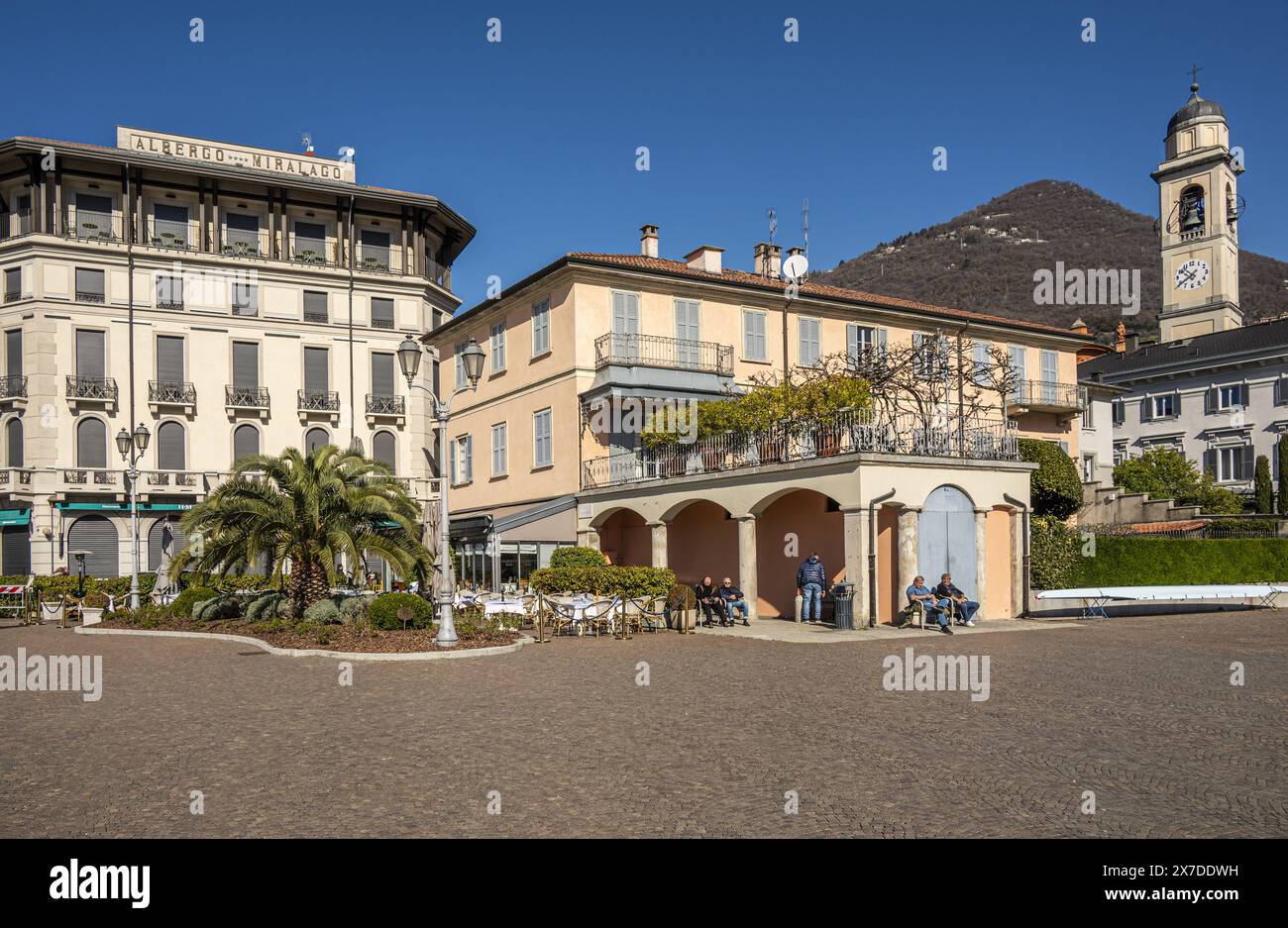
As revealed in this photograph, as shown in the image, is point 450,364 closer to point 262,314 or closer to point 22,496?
point 262,314

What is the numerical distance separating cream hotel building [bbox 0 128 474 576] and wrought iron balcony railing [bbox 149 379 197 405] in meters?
0.07

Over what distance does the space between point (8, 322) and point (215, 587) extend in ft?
75.3

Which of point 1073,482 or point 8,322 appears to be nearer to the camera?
point 1073,482

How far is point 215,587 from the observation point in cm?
2455

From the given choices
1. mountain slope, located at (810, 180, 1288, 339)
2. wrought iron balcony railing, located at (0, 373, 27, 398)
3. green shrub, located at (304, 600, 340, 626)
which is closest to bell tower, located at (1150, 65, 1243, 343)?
mountain slope, located at (810, 180, 1288, 339)

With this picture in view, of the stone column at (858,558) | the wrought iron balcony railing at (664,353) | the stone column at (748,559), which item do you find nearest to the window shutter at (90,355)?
the wrought iron balcony railing at (664,353)

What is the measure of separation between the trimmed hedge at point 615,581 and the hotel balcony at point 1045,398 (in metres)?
19.6

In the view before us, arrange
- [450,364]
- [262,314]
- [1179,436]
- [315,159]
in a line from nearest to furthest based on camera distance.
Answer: [450,364] → [262,314] → [315,159] → [1179,436]

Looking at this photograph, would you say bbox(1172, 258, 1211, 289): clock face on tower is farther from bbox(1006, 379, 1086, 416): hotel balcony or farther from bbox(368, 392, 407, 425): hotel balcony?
bbox(368, 392, 407, 425): hotel balcony

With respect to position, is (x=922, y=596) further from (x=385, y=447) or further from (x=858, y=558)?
(x=385, y=447)

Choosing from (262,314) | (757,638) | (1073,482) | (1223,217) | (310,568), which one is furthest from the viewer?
(1223,217)

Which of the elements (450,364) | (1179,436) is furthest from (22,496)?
(1179,436)

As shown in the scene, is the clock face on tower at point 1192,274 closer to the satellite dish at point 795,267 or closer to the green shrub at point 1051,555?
the satellite dish at point 795,267

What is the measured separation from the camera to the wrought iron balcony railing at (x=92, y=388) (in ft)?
128
